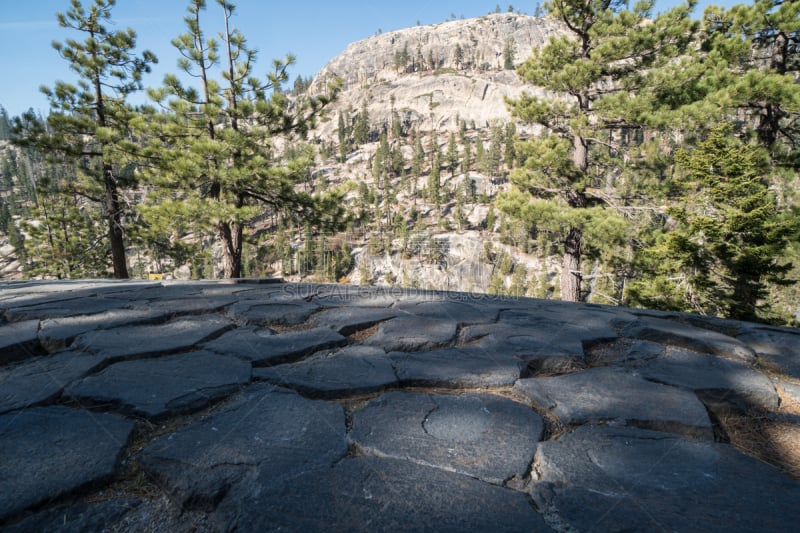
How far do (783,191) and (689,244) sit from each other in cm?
199

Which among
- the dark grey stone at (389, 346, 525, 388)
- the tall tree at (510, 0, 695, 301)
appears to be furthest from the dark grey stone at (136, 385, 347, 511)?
the tall tree at (510, 0, 695, 301)

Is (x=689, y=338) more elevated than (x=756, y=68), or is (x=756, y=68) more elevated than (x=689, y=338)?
(x=756, y=68)

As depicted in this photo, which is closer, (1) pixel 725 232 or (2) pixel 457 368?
(2) pixel 457 368

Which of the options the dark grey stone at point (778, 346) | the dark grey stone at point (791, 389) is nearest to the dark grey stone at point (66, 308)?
the dark grey stone at point (791, 389)

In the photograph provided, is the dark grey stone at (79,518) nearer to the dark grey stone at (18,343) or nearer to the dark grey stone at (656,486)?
the dark grey stone at (656,486)

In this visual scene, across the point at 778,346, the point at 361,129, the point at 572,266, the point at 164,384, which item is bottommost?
the point at 572,266

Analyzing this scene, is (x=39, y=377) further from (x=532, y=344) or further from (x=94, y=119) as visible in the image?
(x=94, y=119)

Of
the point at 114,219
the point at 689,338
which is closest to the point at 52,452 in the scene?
the point at 689,338

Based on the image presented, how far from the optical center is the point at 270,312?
2365mm

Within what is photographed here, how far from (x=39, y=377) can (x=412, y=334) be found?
1519mm

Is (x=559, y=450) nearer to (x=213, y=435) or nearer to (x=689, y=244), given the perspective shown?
(x=213, y=435)

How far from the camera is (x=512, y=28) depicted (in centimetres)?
Result: 12669

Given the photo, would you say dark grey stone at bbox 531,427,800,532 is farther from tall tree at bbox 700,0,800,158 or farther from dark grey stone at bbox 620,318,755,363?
tall tree at bbox 700,0,800,158

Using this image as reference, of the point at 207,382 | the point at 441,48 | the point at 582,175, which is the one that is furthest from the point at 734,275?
the point at 441,48
